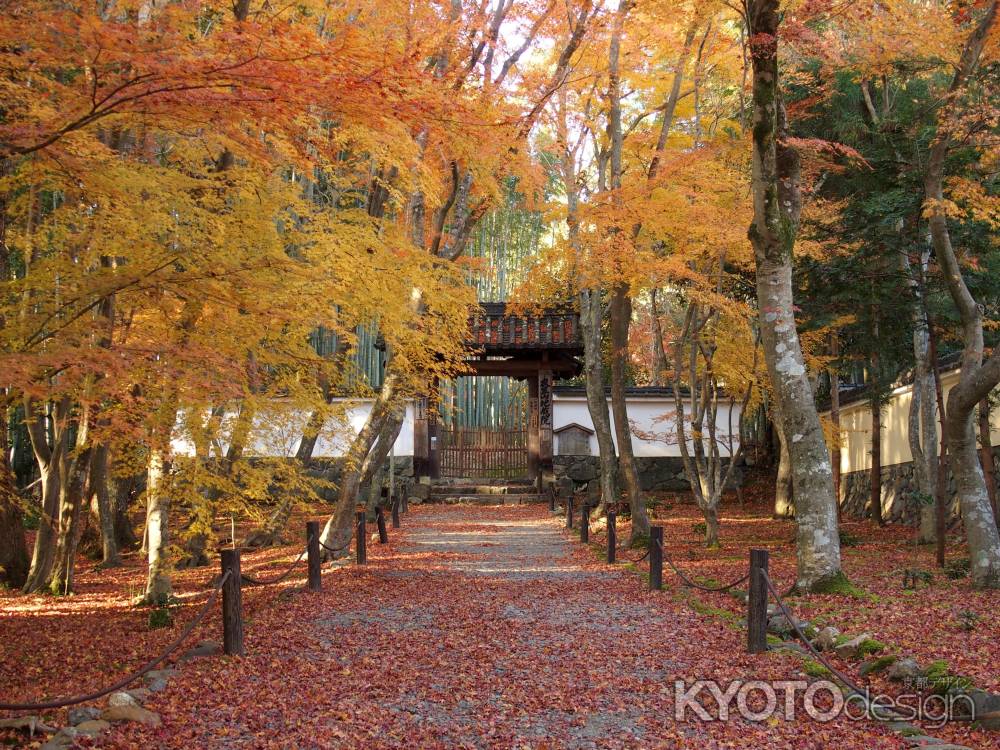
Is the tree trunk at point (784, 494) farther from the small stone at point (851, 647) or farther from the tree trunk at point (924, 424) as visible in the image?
the small stone at point (851, 647)

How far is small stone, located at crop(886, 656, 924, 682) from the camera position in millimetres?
4945

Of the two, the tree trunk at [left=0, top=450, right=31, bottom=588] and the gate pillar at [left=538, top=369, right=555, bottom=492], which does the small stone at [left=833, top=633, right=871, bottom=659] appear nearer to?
the tree trunk at [left=0, top=450, right=31, bottom=588]

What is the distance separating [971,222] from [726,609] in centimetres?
614

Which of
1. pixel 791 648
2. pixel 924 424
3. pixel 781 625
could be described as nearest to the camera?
pixel 791 648

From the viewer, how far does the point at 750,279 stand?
14898mm

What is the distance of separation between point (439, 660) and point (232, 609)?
1.56 m

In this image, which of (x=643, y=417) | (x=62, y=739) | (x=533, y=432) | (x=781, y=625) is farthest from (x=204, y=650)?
(x=643, y=417)

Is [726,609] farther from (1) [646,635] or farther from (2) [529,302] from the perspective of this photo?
(2) [529,302]

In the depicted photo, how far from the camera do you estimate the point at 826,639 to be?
6.02m

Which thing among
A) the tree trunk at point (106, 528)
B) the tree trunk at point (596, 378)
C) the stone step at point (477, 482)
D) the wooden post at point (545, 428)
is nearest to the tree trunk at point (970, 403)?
the tree trunk at point (596, 378)

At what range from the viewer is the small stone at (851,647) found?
562cm

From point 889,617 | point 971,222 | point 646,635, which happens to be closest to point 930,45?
point 971,222

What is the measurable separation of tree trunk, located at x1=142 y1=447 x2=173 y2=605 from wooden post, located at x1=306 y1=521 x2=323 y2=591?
4.73 ft

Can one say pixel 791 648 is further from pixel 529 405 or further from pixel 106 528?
pixel 529 405
